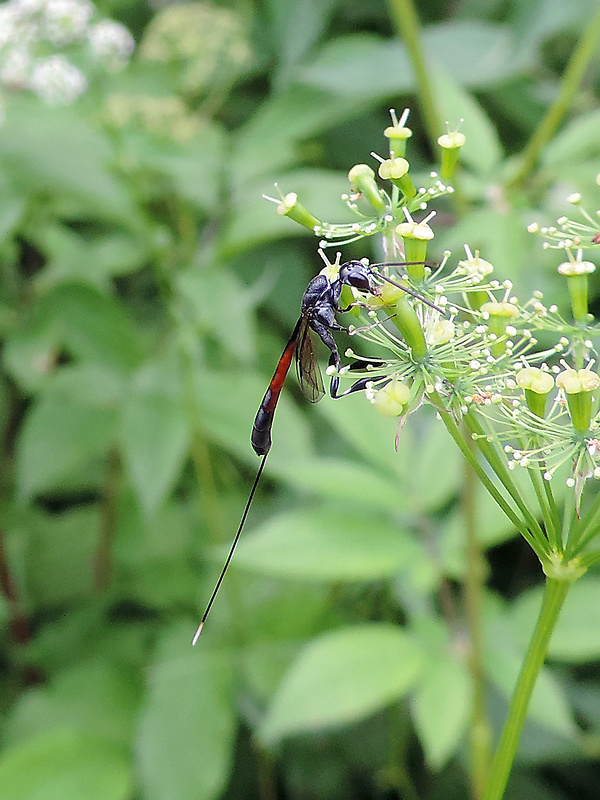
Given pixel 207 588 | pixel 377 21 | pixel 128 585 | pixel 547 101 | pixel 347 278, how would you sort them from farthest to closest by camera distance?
pixel 377 21, pixel 547 101, pixel 128 585, pixel 207 588, pixel 347 278

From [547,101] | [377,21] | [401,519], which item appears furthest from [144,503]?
[377,21]

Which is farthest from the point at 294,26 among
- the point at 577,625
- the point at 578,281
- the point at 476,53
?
the point at 578,281

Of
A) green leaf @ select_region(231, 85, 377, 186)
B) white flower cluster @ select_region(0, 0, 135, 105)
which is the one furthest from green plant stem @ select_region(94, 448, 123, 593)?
white flower cluster @ select_region(0, 0, 135, 105)

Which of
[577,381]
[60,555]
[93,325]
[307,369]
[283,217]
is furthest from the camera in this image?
[60,555]

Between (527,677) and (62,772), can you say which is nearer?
(527,677)

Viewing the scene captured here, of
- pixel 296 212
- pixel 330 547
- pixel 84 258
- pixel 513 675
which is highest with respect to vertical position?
pixel 296 212

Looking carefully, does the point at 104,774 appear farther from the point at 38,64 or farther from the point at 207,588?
the point at 38,64

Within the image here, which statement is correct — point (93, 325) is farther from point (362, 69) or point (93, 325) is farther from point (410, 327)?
point (410, 327)

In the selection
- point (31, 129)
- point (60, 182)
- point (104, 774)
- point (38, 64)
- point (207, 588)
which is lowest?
point (104, 774)
